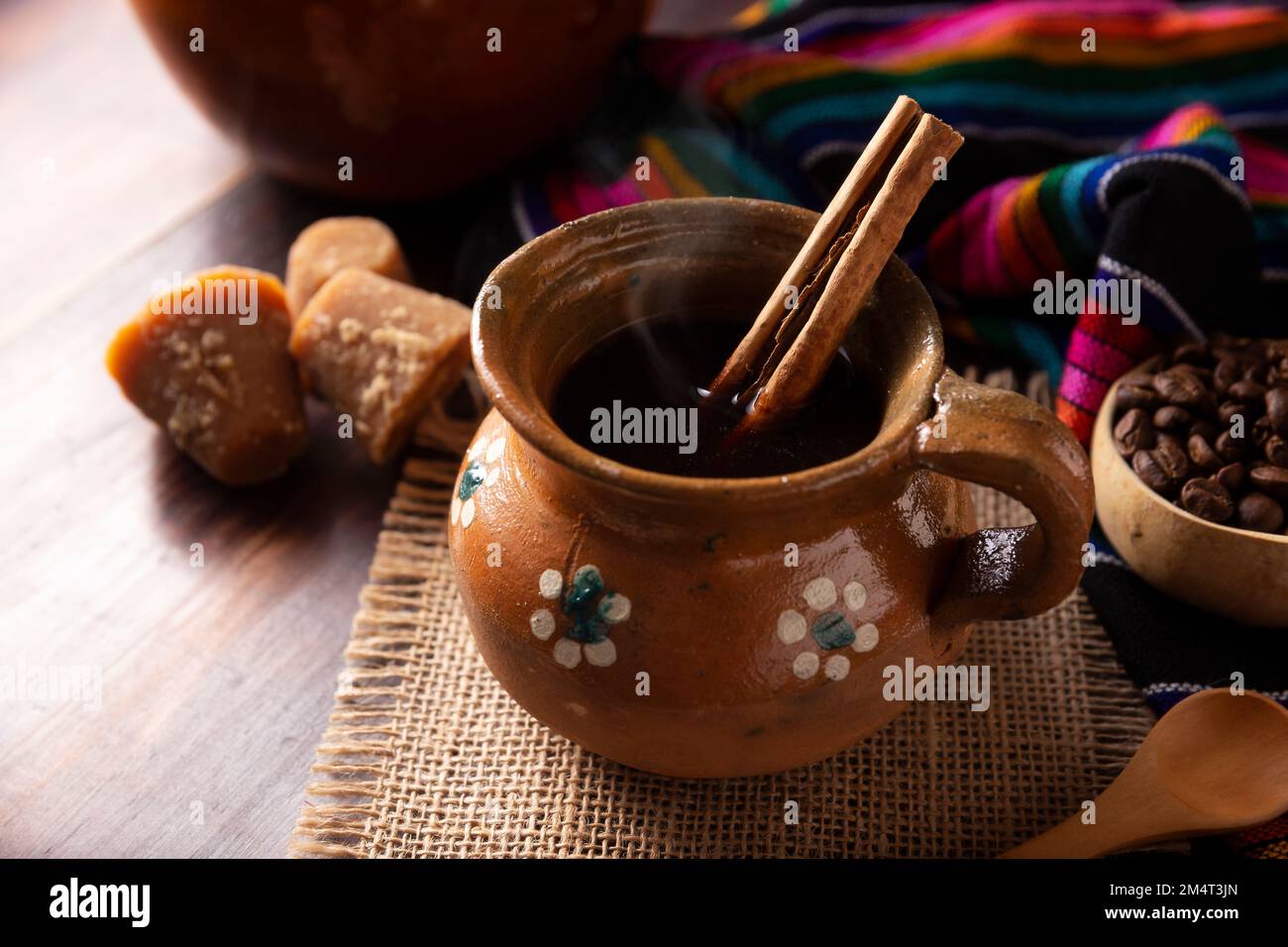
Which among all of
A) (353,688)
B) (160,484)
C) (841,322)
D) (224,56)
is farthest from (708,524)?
(224,56)

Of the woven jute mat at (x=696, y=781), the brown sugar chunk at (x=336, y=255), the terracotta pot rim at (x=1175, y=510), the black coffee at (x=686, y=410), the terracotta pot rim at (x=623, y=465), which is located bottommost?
the woven jute mat at (x=696, y=781)

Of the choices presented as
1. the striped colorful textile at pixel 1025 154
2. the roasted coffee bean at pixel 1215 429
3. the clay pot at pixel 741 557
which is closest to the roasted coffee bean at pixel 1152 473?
the roasted coffee bean at pixel 1215 429

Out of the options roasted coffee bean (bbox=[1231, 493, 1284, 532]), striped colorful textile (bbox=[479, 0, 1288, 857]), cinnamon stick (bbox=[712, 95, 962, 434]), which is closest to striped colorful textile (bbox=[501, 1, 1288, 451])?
striped colorful textile (bbox=[479, 0, 1288, 857])

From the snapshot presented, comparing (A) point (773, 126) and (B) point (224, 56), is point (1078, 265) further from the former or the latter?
(B) point (224, 56)

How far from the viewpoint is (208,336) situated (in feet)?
4.47

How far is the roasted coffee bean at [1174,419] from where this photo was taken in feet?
4.00

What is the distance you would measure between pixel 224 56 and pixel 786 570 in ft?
3.44

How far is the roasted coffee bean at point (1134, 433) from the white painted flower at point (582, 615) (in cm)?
59

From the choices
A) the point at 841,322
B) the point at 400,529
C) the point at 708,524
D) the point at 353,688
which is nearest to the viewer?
the point at 708,524

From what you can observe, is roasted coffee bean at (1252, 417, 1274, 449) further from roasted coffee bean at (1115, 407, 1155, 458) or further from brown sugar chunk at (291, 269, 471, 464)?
brown sugar chunk at (291, 269, 471, 464)

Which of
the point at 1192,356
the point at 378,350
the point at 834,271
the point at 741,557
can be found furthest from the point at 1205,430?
the point at 378,350

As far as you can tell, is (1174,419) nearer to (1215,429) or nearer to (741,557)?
(1215,429)

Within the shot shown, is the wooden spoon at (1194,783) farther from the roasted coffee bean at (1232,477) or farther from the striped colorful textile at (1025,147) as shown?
the striped colorful textile at (1025,147)

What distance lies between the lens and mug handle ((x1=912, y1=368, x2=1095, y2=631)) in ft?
2.85
